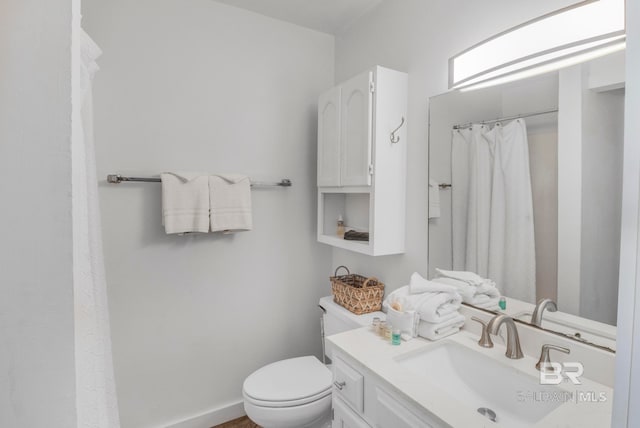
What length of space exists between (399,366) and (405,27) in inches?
64.0

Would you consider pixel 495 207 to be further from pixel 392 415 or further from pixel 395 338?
pixel 392 415

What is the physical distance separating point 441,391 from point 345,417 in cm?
45

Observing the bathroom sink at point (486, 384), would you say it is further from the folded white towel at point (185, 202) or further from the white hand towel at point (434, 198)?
the folded white towel at point (185, 202)

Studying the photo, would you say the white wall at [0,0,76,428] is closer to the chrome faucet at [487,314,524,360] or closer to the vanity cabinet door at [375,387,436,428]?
the vanity cabinet door at [375,387,436,428]

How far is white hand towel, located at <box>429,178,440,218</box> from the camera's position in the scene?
1.52 m

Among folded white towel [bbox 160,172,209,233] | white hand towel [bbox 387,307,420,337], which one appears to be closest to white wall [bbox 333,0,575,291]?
white hand towel [bbox 387,307,420,337]

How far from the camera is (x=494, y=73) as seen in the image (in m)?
1.14

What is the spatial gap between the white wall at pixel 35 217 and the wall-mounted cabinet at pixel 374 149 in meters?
1.30

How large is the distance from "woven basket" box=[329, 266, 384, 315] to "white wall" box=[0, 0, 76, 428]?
1.41 metres

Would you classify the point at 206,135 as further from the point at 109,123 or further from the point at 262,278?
the point at 262,278

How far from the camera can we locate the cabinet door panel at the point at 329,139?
5.98ft

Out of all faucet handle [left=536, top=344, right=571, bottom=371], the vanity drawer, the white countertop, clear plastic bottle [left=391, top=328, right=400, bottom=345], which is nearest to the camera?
the white countertop

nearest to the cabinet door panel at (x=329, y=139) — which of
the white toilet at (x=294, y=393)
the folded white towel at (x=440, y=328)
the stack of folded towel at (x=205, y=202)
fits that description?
the stack of folded towel at (x=205, y=202)

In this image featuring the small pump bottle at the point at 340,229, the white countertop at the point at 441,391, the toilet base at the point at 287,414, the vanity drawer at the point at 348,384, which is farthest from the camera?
the small pump bottle at the point at 340,229
